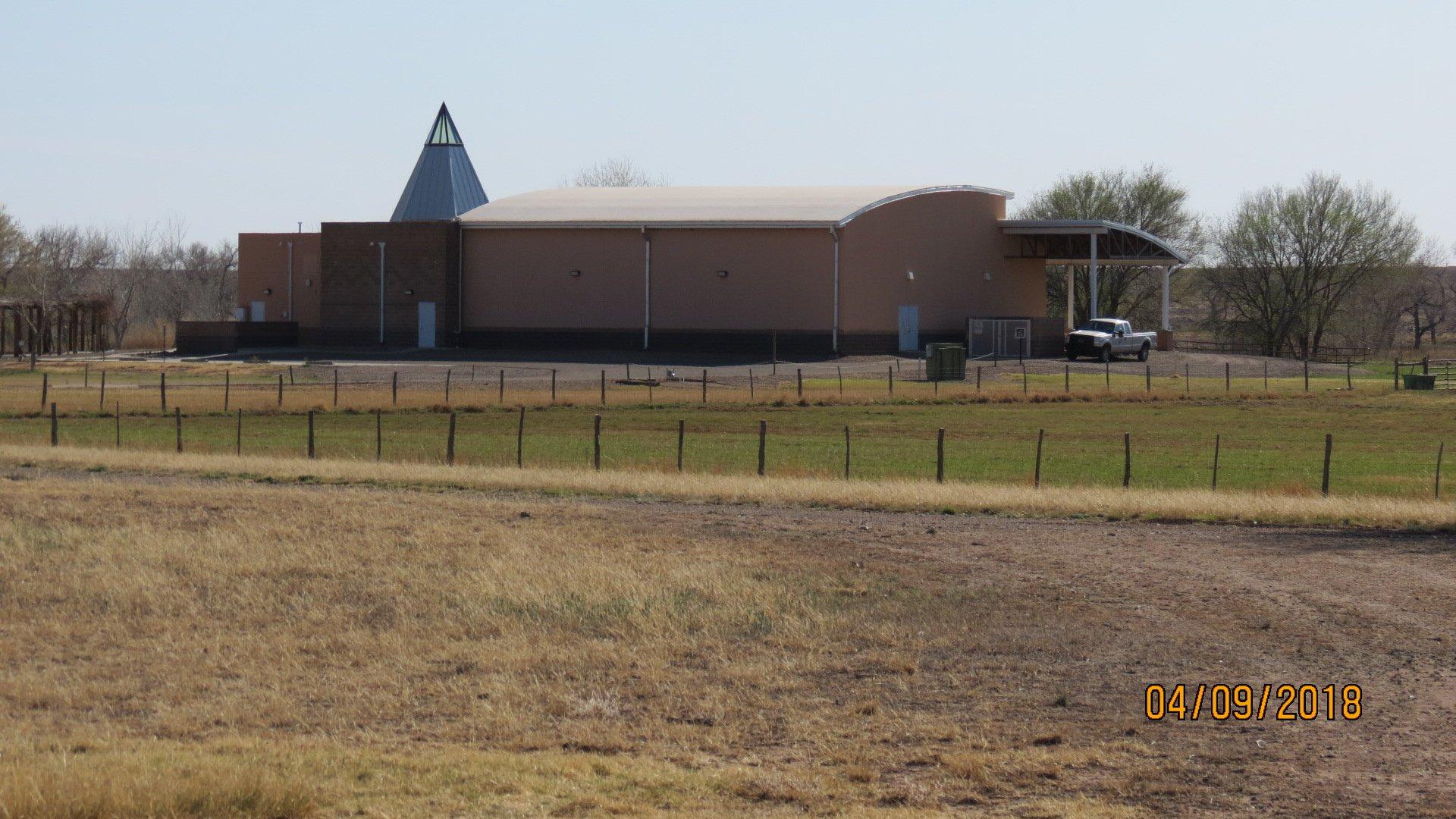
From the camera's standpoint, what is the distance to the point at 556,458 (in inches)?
1200

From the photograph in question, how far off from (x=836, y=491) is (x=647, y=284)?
44.8 metres

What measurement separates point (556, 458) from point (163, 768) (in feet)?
72.9

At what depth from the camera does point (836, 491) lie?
22.5m

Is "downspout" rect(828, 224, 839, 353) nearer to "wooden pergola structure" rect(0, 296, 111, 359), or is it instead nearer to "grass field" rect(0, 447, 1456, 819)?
"wooden pergola structure" rect(0, 296, 111, 359)

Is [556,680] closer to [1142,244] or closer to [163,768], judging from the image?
[163,768]

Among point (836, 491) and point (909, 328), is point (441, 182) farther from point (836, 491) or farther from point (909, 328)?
point (836, 491)

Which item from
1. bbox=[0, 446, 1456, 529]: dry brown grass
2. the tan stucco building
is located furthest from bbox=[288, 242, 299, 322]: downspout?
bbox=[0, 446, 1456, 529]: dry brown grass

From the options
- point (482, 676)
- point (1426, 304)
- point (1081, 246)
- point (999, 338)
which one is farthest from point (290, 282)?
point (1426, 304)

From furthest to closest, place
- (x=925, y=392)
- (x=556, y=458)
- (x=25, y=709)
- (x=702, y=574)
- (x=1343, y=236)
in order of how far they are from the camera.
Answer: (x=1343, y=236) < (x=925, y=392) < (x=556, y=458) < (x=702, y=574) < (x=25, y=709)

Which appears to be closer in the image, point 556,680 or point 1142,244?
point 556,680

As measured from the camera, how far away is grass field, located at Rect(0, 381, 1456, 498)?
28250 millimetres

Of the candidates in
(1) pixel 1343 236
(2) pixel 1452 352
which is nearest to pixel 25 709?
(1) pixel 1343 236

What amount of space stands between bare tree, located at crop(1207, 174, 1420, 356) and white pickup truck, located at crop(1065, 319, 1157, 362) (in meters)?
27.8

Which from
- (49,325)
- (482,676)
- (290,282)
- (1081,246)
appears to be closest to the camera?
(482,676)
